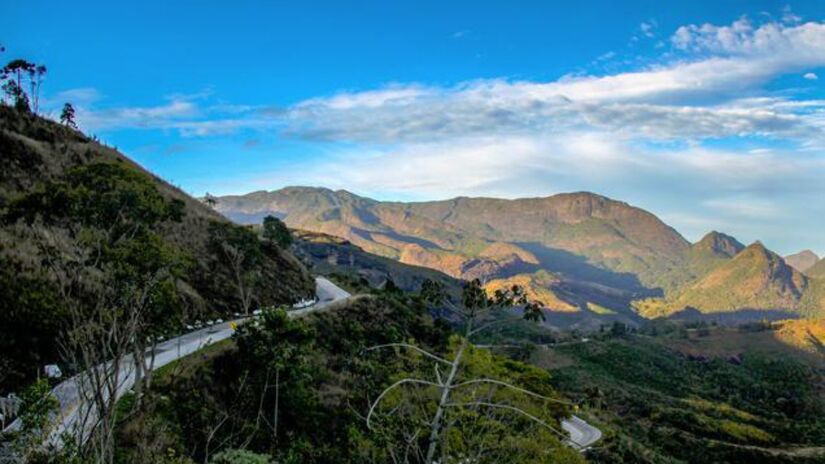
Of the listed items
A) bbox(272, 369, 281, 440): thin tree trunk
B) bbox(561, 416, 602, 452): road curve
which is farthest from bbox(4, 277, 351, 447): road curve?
bbox(561, 416, 602, 452): road curve

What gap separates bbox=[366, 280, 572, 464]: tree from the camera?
11.1 metres

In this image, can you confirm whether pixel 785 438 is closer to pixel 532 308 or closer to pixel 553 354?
pixel 553 354

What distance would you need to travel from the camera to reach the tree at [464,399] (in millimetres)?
11078

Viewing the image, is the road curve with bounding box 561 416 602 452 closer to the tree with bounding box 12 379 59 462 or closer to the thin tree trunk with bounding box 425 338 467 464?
the thin tree trunk with bounding box 425 338 467 464

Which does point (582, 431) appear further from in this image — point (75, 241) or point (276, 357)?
point (75, 241)

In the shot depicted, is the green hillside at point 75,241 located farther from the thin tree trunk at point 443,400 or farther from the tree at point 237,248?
the thin tree trunk at point 443,400

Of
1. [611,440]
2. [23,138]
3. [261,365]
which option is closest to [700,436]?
[611,440]

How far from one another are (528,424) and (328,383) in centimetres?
1763

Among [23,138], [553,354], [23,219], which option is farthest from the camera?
[553,354]

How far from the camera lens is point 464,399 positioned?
2336 centimetres

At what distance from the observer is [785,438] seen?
9069cm

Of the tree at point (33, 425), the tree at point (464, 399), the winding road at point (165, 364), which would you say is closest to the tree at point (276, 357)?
the winding road at point (165, 364)

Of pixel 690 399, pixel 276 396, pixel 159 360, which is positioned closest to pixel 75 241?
pixel 276 396

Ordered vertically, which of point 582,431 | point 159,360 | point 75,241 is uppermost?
point 75,241
